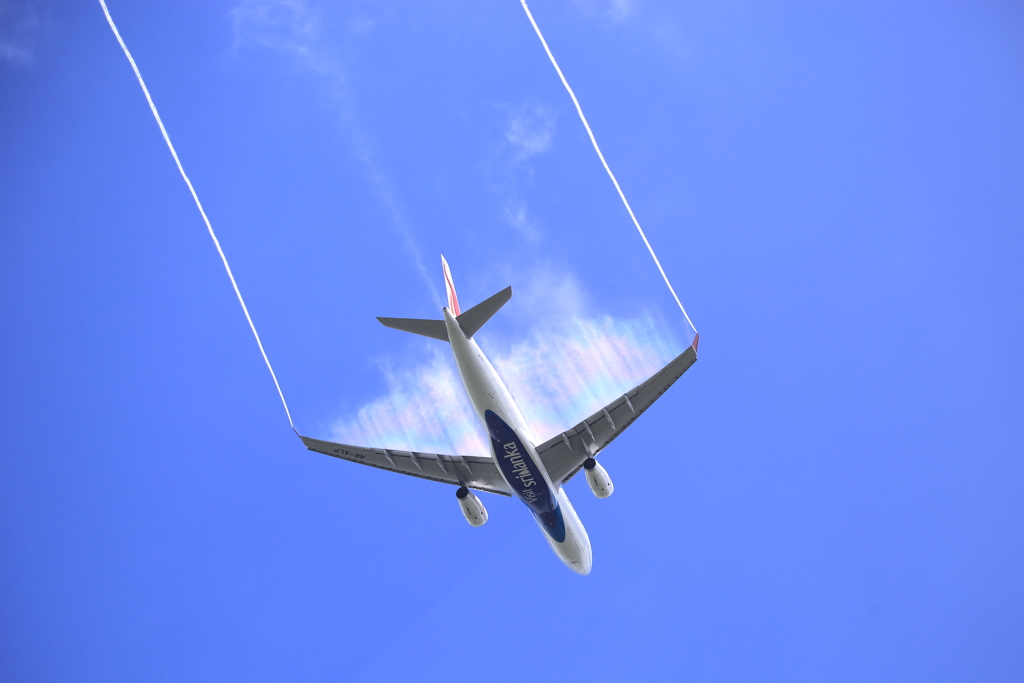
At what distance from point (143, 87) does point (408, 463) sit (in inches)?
657

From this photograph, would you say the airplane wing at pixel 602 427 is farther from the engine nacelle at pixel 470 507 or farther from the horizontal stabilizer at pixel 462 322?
the horizontal stabilizer at pixel 462 322

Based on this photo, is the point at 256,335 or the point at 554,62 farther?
the point at 554,62

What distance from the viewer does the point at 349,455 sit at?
95.9ft

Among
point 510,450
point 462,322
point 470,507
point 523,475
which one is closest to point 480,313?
point 462,322

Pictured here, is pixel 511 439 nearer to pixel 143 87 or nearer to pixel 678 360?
pixel 678 360

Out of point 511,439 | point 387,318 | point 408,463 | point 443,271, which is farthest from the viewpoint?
point 443,271

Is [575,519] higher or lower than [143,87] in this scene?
lower

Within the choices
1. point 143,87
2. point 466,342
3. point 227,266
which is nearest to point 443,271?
point 466,342

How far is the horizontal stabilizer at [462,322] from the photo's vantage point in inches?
938

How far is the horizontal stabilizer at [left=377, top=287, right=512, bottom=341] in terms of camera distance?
23.8 meters

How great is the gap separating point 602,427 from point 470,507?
6.35m

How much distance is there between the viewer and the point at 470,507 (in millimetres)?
28984

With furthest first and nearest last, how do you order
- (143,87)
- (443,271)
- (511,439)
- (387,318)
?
(443,271) < (511,439) < (387,318) < (143,87)

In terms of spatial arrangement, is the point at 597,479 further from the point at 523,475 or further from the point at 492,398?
the point at 492,398
